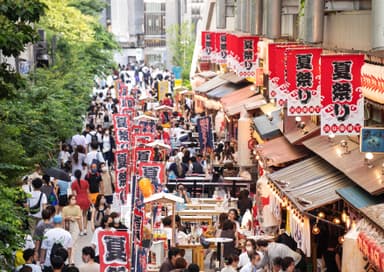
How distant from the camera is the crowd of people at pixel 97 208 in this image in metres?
17.5

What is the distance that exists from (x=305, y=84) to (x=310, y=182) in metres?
1.79

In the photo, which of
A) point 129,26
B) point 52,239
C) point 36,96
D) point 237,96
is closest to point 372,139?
point 52,239

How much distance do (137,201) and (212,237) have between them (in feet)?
7.42

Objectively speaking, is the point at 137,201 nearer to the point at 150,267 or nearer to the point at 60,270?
the point at 150,267

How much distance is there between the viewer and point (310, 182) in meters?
19.2

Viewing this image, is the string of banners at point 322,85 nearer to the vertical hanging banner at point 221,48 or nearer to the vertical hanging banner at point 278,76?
the vertical hanging banner at point 278,76

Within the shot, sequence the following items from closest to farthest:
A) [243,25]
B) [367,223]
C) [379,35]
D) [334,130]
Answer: [379,35], [367,223], [334,130], [243,25]

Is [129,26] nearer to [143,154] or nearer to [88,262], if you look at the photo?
[143,154]

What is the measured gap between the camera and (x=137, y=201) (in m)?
20.3

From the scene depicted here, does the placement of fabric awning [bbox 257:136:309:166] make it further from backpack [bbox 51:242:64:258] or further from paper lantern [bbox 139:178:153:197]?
backpack [bbox 51:242:64:258]

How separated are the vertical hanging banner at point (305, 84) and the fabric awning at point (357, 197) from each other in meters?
1.99

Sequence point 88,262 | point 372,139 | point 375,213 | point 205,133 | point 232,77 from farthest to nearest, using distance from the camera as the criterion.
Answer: point 232,77 → point 205,133 → point 88,262 → point 372,139 → point 375,213

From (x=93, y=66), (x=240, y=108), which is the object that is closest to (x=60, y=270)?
(x=240, y=108)

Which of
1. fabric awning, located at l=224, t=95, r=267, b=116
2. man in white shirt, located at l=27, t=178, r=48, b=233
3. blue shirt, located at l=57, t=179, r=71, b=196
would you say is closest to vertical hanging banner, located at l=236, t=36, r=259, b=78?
fabric awning, located at l=224, t=95, r=267, b=116
